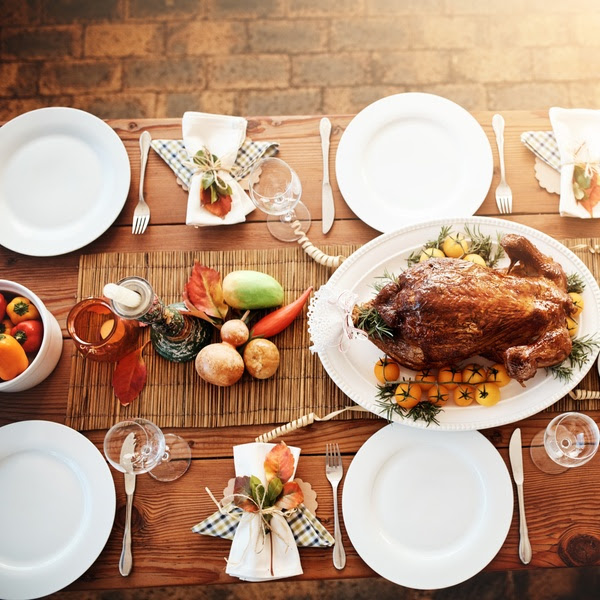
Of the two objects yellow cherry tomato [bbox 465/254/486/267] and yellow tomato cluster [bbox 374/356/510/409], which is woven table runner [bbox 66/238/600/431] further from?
yellow cherry tomato [bbox 465/254/486/267]

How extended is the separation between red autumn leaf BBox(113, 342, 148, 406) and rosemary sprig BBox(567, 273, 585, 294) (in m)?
1.20

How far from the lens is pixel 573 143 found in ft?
5.35

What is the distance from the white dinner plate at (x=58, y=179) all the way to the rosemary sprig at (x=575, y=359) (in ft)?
4.26

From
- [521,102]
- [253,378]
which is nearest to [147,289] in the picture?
[253,378]

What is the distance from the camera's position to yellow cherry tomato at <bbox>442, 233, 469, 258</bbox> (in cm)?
152

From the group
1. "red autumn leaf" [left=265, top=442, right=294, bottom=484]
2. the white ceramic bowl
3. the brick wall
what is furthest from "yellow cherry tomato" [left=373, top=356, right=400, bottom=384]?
the brick wall

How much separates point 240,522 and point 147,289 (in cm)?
66

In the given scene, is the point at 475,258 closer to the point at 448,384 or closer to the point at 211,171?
the point at 448,384

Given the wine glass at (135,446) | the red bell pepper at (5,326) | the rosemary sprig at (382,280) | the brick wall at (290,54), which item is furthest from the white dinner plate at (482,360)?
the brick wall at (290,54)

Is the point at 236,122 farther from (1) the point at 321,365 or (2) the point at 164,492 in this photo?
(2) the point at 164,492

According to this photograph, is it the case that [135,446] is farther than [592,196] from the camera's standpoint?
No

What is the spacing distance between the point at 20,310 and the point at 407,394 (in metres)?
1.05

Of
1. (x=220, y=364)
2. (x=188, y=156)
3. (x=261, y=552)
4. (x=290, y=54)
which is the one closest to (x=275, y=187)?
(x=188, y=156)

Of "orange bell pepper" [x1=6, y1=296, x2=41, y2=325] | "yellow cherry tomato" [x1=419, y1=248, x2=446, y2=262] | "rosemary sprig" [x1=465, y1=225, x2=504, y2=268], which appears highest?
"rosemary sprig" [x1=465, y1=225, x2=504, y2=268]
